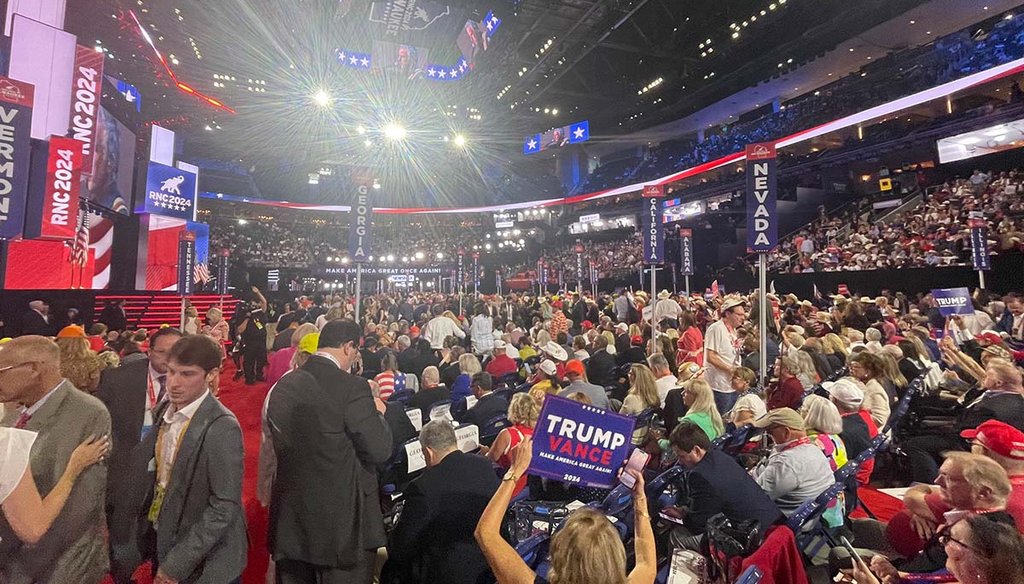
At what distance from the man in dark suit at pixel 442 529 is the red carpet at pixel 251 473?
4.55 ft

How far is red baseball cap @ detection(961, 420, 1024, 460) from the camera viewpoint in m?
2.59

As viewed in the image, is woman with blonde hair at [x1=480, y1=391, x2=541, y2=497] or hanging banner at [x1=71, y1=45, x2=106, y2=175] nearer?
woman with blonde hair at [x1=480, y1=391, x2=541, y2=497]

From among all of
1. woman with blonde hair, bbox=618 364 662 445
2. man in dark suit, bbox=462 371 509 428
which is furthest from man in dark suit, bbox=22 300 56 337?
woman with blonde hair, bbox=618 364 662 445

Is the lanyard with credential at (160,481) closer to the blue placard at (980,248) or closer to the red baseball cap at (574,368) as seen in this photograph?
the red baseball cap at (574,368)

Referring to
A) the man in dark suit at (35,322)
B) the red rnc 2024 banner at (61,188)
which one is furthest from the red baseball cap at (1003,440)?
the red rnc 2024 banner at (61,188)

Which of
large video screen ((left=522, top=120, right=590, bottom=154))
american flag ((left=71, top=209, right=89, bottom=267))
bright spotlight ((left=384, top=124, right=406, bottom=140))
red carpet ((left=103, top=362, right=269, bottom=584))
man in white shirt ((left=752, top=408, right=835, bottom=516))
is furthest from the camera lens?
bright spotlight ((left=384, top=124, right=406, bottom=140))

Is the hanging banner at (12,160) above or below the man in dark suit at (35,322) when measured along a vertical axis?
above

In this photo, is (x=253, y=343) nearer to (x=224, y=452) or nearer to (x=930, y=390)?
(x=224, y=452)

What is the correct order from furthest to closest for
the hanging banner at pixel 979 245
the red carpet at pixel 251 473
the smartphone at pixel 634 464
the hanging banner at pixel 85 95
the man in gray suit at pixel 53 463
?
the hanging banner at pixel 85 95
the hanging banner at pixel 979 245
the red carpet at pixel 251 473
the smartphone at pixel 634 464
the man in gray suit at pixel 53 463

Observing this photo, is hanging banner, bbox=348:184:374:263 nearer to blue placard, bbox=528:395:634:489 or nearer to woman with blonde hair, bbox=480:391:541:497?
woman with blonde hair, bbox=480:391:541:497

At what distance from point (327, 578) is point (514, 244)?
37001mm

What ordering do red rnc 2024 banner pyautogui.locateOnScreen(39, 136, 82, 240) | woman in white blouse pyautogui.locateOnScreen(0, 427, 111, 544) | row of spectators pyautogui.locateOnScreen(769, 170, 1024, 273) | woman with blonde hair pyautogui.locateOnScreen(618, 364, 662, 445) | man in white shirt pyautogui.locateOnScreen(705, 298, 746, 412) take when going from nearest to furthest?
woman in white blouse pyautogui.locateOnScreen(0, 427, 111, 544), woman with blonde hair pyautogui.locateOnScreen(618, 364, 662, 445), man in white shirt pyautogui.locateOnScreen(705, 298, 746, 412), red rnc 2024 banner pyautogui.locateOnScreen(39, 136, 82, 240), row of spectators pyautogui.locateOnScreen(769, 170, 1024, 273)

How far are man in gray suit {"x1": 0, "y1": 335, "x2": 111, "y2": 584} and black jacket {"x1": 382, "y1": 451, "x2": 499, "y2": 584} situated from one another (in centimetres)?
125

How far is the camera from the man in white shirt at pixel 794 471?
3.13m
